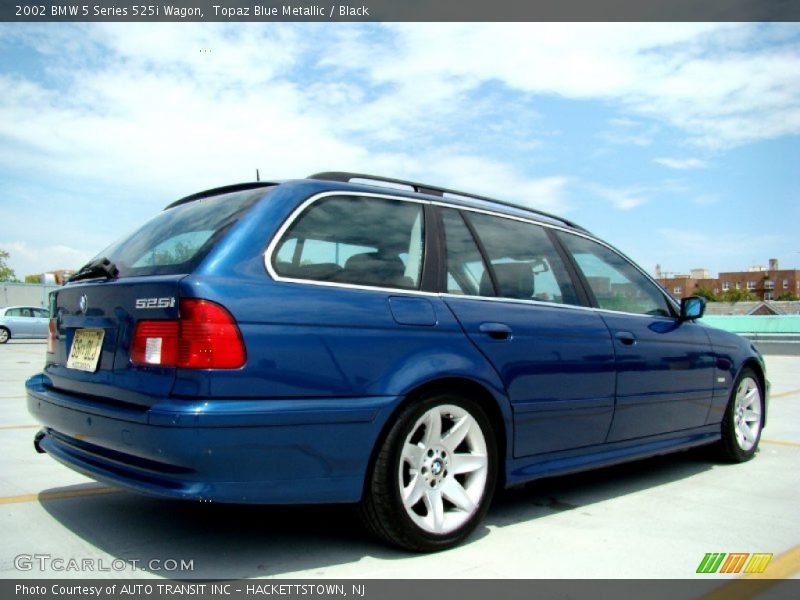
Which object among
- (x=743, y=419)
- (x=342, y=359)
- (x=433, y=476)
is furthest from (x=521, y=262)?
(x=743, y=419)

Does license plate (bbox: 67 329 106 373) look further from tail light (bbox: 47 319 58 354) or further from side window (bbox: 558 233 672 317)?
side window (bbox: 558 233 672 317)

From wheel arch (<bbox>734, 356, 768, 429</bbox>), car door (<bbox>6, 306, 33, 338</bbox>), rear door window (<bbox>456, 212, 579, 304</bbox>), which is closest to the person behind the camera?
rear door window (<bbox>456, 212, 579, 304</bbox>)

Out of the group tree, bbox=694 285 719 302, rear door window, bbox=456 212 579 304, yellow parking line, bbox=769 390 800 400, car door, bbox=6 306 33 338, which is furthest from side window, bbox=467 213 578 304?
tree, bbox=694 285 719 302

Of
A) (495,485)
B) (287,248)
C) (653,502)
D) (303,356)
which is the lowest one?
(653,502)

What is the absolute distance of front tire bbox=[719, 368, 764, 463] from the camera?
5.35m

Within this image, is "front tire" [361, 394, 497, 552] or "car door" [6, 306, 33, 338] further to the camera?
"car door" [6, 306, 33, 338]

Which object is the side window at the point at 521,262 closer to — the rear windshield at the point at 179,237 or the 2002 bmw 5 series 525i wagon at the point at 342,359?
the 2002 bmw 5 series 525i wagon at the point at 342,359

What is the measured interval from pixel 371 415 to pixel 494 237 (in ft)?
4.63

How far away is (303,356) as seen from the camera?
9.42ft

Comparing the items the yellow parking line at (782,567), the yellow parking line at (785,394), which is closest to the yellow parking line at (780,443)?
the yellow parking line at (782,567)

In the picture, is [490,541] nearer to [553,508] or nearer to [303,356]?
[553,508]

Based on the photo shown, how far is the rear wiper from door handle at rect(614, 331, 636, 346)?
2738mm

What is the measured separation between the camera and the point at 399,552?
3.22m

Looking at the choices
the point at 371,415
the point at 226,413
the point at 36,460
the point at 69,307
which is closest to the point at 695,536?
the point at 371,415
